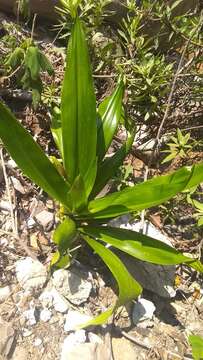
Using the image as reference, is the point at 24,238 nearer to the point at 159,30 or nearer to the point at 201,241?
the point at 201,241

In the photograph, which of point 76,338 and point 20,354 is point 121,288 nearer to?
point 76,338

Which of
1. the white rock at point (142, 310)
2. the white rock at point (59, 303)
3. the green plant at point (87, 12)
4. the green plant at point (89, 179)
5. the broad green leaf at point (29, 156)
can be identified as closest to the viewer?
the broad green leaf at point (29, 156)

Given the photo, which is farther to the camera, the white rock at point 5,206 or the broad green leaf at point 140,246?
the white rock at point 5,206

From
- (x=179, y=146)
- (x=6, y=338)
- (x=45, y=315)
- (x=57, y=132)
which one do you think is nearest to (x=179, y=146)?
(x=179, y=146)

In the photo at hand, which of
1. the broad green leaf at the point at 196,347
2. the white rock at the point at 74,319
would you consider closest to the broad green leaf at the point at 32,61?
the white rock at the point at 74,319

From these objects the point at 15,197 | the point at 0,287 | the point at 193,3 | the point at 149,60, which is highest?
the point at 193,3

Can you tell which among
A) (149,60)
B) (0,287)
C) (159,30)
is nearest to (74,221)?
(0,287)

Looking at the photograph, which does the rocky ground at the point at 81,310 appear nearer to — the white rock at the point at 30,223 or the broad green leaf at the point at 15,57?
the white rock at the point at 30,223
